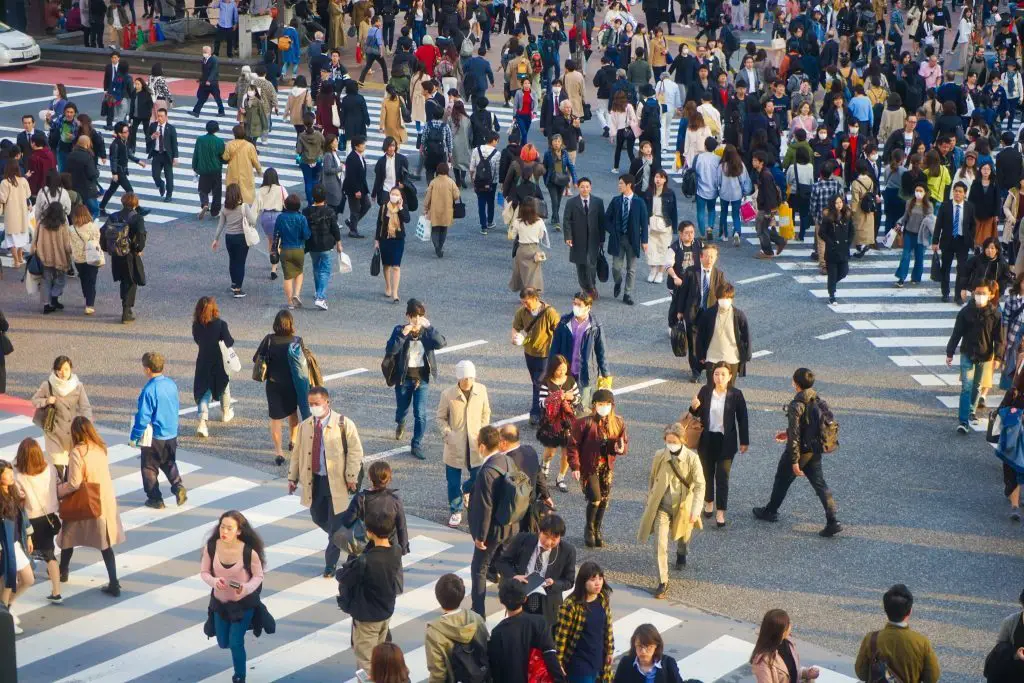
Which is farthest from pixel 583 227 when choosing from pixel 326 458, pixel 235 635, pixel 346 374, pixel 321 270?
pixel 235 635

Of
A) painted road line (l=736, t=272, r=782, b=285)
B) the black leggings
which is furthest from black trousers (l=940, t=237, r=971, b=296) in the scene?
the black leggings

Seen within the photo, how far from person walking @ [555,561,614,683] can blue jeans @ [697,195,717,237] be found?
14802 mm

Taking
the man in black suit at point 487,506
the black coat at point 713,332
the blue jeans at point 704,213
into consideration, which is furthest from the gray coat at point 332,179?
the man in black suit at point 487,506

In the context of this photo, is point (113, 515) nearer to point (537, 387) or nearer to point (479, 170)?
point (537, 387)

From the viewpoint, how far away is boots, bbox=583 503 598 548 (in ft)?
45.2

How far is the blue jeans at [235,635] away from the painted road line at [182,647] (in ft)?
1.28

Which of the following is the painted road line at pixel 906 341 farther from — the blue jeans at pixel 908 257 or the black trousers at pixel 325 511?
the black trousers at pixel 325 511

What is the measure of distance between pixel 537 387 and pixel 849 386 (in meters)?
3.94

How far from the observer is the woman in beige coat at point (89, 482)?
12414 millimetres

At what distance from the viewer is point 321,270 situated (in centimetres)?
2036

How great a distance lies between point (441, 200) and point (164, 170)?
20.2 feet

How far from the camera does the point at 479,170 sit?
23.9 m

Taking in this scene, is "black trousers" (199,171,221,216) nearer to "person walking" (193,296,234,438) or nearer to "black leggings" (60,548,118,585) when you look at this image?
"person walking" (193,296,234,438)

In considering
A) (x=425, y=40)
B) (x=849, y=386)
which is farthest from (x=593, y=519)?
(x=425, y=40)
